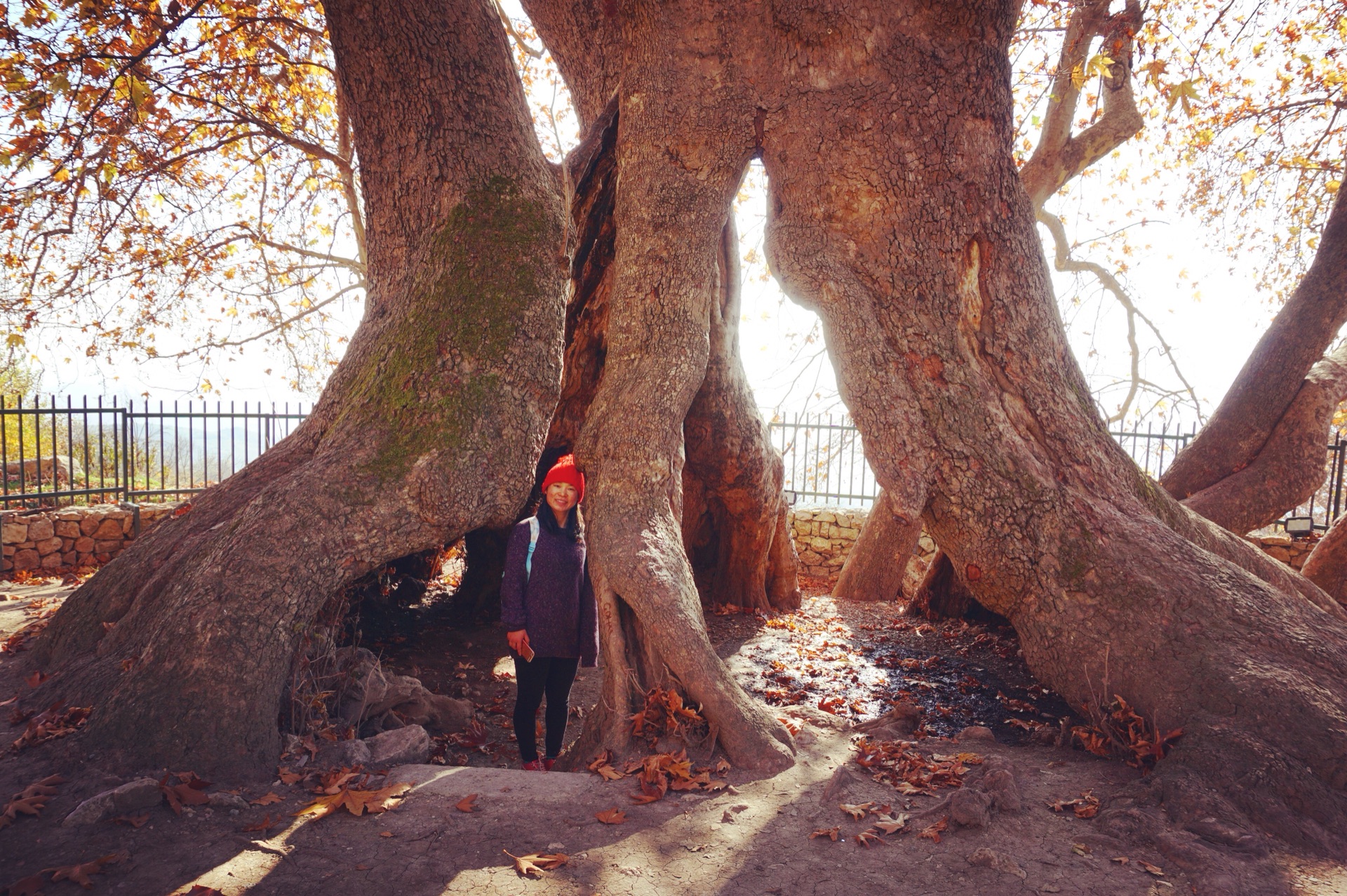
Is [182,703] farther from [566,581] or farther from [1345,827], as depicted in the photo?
[1345,827]

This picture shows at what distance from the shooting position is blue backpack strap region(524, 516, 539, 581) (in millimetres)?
4008

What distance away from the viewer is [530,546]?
4.03 m

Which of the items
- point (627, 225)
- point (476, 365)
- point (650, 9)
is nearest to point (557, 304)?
point (476, 365)

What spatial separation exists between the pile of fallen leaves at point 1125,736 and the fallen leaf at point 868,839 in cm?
143

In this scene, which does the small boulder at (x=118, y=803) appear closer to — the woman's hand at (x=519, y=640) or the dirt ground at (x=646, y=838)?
the dirt ground at (x=646, y=838)

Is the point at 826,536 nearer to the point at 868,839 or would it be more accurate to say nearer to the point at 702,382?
the point at 702,382

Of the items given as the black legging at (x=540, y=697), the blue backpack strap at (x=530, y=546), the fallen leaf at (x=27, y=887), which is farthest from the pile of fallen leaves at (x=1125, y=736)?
the fallen leaf at (x=27, y=887)

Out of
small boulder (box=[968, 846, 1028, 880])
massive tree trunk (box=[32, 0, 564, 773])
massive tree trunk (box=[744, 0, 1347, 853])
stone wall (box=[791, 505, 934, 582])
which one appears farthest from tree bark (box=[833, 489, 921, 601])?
small boulder (box=[968, 846, 1028, 880])

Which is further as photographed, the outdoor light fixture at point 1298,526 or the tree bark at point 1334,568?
the outdoor light fixture at point 1298,526

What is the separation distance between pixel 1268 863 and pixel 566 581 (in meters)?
3.21

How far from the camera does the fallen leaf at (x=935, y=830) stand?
276cm

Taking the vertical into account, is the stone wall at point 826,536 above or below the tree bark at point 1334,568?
below

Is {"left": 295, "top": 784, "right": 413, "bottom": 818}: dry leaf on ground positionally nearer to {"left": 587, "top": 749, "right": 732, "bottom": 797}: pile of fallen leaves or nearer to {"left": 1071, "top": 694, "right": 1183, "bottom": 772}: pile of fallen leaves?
{"left": 587, "top": 749, "right": 732, "bottom": 797}: pile of fallen leaves

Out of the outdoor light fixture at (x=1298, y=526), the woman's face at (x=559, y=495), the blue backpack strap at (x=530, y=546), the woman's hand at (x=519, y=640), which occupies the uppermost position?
the woman's face at (x=559, y=495)
